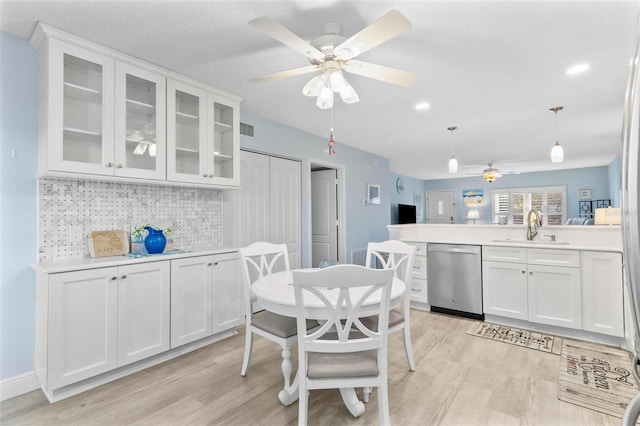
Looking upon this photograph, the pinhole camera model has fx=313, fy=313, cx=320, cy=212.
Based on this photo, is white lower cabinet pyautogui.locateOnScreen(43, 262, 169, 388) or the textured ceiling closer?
the textured ceiling

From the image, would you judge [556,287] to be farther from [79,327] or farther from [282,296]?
[79,327]

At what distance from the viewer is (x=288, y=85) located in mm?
2961

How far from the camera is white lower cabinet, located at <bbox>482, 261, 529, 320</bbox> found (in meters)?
3.27

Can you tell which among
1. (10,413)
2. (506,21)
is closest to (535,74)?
(506,21)

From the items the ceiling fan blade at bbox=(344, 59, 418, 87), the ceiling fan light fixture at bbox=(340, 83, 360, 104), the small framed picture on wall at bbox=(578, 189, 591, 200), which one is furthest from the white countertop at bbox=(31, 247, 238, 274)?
the small framed picture on wall at bbox=(578, 189, 591, 200)

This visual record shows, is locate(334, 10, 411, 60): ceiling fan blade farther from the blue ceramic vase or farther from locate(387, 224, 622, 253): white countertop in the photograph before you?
locate(387, 224, 622, 253): white countertop

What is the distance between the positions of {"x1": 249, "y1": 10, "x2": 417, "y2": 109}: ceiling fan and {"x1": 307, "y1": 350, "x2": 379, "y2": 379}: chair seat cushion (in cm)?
158

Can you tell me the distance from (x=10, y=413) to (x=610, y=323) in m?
4.63

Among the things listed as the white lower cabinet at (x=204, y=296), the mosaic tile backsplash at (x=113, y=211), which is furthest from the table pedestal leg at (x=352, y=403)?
the mosaic tile backsplash at (x=113, y=211)

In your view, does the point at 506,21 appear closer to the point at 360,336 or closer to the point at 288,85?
the point at 288,85

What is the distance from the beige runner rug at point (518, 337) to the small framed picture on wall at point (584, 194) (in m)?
7.25

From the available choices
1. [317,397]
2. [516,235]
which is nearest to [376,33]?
[317,397]

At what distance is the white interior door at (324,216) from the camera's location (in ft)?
16.9

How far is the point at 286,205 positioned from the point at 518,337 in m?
2.92
